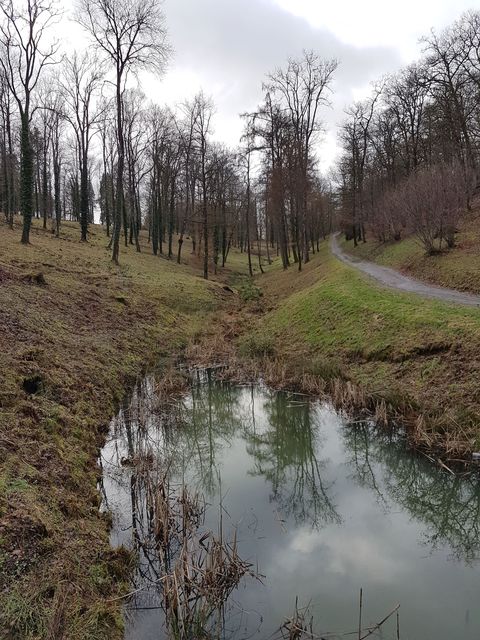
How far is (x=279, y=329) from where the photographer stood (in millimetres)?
17312

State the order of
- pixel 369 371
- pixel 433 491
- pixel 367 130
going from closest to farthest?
pixel 433 491 < pixel 369 371 < pixel 367 130

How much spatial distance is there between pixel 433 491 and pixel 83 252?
80.1 ft

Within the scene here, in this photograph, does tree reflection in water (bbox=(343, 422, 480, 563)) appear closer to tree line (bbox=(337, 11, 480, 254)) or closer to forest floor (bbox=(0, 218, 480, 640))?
forest floor (bbox=(0, 218, 480, 640))

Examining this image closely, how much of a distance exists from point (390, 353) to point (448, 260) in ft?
32.4

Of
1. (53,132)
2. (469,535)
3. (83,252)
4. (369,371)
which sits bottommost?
(469,535)

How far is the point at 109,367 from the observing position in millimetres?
12000

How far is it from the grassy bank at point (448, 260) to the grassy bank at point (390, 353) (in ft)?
9.07

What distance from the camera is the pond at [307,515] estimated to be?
460cm

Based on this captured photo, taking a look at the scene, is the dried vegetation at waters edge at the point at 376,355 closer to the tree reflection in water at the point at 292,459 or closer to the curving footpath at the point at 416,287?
the curving footpath at the point at 416,287


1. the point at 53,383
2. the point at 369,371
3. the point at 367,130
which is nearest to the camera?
the point at 53,383

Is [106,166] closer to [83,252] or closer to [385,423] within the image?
[83,252]

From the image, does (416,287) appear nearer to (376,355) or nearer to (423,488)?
(376,355)

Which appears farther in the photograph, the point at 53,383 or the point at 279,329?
the point at 279,329

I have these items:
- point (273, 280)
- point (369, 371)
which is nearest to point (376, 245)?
point (273, 280)
